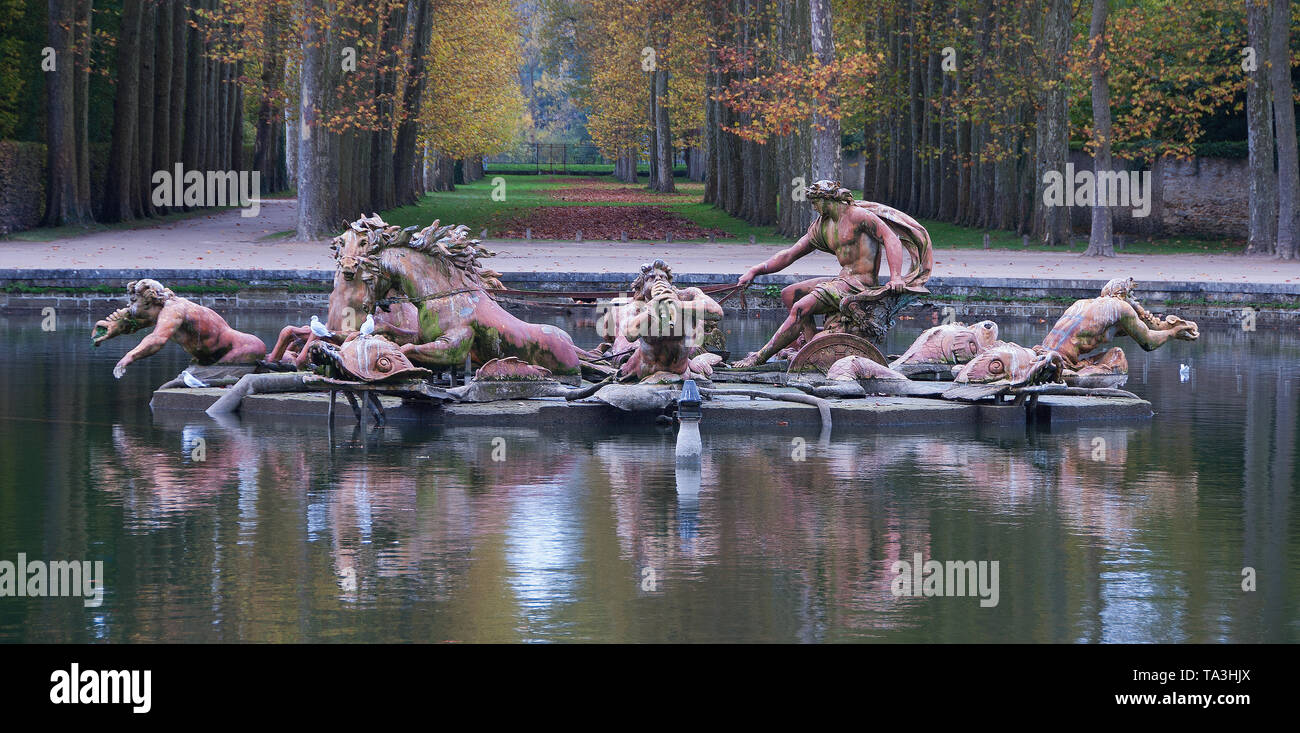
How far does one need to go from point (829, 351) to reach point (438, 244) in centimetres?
439

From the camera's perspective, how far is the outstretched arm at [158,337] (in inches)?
639

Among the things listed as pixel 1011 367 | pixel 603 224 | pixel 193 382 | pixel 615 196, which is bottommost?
pixel 193 382

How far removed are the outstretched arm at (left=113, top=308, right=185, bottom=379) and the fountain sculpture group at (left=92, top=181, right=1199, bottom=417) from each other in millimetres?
19

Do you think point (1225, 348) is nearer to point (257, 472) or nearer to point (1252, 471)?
point (1252, 471)

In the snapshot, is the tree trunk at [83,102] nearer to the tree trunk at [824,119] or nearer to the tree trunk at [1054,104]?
the tree trunk at [824,119]

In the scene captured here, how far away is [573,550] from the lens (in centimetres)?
1015

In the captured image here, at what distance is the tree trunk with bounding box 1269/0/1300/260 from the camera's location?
123 ft

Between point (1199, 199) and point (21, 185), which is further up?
point (21, 185)

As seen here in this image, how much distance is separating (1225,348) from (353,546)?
17834mm

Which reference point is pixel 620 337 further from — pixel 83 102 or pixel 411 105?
pixel 411 105

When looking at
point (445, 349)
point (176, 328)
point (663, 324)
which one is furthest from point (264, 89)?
point (663, 324)

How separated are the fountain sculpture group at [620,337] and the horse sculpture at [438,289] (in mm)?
15

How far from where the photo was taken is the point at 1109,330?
695 inches

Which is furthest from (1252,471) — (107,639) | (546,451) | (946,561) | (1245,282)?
(1245,282)
